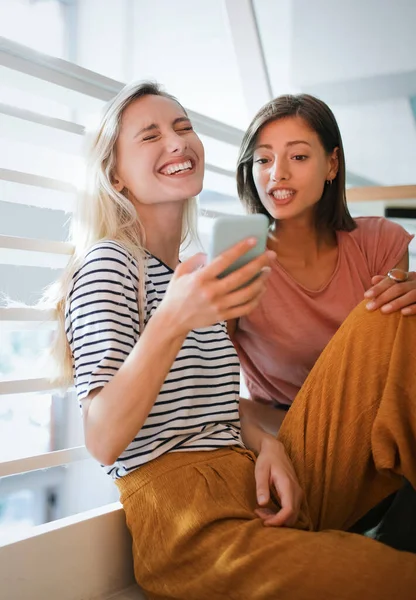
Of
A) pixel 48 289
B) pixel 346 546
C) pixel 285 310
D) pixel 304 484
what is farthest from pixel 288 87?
pixel 346 546

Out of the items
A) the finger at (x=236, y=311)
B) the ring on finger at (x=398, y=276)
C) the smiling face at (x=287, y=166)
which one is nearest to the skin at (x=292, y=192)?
the smiling face at (x=287, y=166)

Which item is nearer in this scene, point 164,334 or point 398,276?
point 164,334

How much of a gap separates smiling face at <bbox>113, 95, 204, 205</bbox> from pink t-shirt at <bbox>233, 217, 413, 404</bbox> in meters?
0.37

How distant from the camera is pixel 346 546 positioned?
95 cm

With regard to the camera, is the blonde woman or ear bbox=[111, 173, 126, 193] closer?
the blonde woman

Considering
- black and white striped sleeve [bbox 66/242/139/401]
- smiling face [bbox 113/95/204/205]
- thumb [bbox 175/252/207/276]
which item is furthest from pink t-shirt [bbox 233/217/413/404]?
thumb [bbox 175/252/207/276]

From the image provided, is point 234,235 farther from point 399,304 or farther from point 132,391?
point 399,304

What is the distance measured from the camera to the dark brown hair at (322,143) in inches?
60.3

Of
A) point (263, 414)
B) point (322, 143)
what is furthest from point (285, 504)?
point (322, 143)

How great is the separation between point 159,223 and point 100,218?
12 cm

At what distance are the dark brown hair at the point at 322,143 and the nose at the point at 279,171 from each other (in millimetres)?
96

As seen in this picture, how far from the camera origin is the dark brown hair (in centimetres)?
153

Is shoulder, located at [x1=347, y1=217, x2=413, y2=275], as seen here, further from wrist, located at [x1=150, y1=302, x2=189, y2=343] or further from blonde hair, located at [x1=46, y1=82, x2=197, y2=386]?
wrist, located at [x1=150, y1=302, x2=189, y2=343]

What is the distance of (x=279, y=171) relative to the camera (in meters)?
1.48
